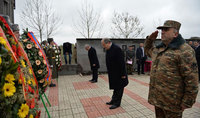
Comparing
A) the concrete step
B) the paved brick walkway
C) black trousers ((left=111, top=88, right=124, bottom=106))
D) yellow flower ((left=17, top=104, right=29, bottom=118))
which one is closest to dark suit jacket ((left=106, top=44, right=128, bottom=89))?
black trousers ((left=111, top=88, right=124, bottom=106))

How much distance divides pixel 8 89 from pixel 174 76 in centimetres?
203

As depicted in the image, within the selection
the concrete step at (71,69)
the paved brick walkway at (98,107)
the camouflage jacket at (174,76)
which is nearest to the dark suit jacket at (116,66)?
the paved brick walkway at (98,107)

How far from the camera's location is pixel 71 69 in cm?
949

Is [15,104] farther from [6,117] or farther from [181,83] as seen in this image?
[181,83]

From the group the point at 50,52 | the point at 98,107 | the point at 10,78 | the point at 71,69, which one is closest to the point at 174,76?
the point at 10,78

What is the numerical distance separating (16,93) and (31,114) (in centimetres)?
33

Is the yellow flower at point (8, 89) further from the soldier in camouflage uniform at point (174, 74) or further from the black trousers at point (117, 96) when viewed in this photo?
the black trousers at point (117, 96)

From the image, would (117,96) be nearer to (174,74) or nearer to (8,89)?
(174,74)

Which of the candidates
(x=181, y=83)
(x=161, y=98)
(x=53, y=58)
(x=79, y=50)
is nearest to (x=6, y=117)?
(x=161, y=98)

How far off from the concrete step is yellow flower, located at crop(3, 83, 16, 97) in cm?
824

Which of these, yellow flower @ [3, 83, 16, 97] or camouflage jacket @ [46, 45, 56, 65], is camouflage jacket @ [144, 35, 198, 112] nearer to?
yellow flower @ [3, 83, 16, 97]

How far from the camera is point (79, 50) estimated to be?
9.34 m

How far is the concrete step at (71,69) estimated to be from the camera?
939 centimetres

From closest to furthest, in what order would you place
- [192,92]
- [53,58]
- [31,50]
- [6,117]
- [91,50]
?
1. [6,117]
2. [192,92]
3. [31,50]
4. [53,58]
5. [91,50]
